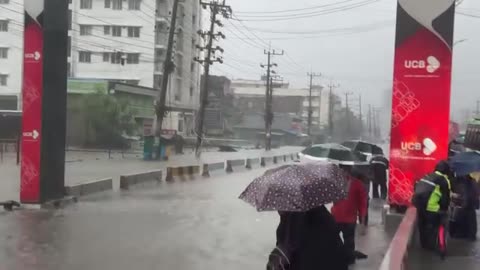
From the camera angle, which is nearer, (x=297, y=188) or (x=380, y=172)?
(x=297, y=188)

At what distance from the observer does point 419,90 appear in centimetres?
1254

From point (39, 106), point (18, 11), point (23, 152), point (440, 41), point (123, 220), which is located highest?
point (18, 11)

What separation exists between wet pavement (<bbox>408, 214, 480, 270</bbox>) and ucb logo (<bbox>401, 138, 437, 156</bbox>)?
238cm

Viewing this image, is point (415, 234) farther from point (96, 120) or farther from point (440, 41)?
point (96, 120)

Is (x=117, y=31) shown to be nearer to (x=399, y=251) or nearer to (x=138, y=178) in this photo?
(x=138, y=178)

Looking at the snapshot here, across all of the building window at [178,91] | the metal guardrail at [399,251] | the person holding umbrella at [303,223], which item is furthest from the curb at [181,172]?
the building window at [178,91]

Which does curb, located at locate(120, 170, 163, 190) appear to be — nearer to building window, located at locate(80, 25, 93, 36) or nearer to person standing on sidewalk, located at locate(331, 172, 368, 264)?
person standing on sidewalk, located at locate(331, 172, 368, 264)

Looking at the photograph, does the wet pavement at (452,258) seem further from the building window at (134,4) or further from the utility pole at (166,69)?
the building window at (134,4)

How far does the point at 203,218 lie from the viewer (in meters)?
14.4

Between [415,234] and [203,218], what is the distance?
533cm

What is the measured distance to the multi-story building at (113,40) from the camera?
236ft

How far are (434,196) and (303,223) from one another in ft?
17.5

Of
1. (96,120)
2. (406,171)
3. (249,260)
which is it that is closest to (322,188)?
(249,260)

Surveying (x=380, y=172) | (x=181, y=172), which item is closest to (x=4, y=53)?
(x=181, y=172)
